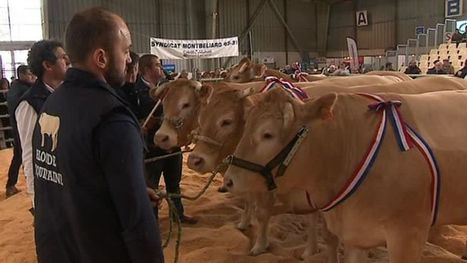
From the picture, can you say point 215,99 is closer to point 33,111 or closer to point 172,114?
point 172,114

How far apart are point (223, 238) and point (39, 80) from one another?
7.34ft

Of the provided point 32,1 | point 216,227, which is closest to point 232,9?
point 32,1

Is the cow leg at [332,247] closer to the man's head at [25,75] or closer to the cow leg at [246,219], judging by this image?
the cow leg at [246,219]

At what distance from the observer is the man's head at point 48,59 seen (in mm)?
3133

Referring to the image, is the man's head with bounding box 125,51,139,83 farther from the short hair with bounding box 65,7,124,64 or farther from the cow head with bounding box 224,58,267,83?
the cow head with bounding box 224,58,267,83

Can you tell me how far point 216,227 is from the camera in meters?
5.17

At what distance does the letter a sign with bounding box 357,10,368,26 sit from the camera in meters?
29.7

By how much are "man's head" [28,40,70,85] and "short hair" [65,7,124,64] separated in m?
1.47

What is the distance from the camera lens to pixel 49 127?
6.08 ft

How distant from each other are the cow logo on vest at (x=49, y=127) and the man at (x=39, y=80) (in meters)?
1.17

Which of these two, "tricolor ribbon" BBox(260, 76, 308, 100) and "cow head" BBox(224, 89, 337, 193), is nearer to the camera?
"cow head" BBox(224, 89, 337, 193)

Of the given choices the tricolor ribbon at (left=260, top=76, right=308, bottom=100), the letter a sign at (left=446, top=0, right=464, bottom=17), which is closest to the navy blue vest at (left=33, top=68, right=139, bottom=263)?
the tricolor ribbon at (left=260, top=76, right=308, bottom=100)

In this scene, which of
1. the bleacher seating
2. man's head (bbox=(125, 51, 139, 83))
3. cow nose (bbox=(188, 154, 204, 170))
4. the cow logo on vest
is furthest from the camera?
the bleacher seating

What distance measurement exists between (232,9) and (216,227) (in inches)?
954
